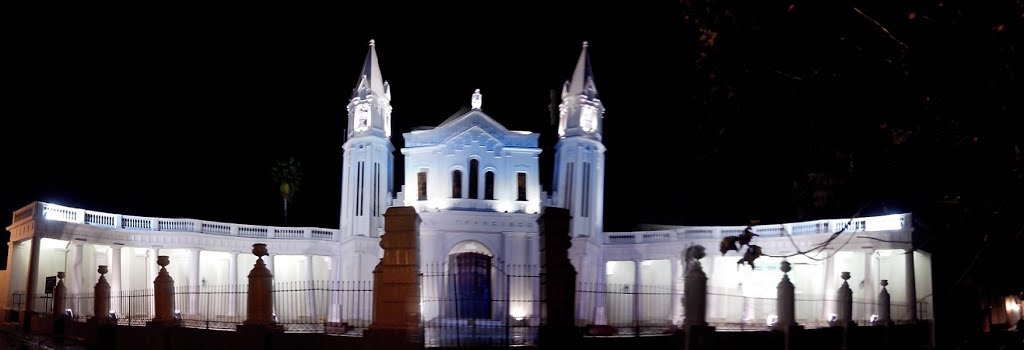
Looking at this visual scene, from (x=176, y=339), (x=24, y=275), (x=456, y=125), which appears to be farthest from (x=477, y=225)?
(x=176, y=339)

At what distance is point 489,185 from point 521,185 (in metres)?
1.48

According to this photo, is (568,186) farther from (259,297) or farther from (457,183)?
(259,297)

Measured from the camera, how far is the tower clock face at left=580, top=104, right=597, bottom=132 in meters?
46.0

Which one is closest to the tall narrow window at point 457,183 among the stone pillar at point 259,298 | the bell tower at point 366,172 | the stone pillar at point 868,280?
the bell tower at point 366,172

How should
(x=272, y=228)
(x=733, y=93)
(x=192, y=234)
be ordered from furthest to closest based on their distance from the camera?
(x=272, y=228), (x=192, y=234), (x=733, y=93)

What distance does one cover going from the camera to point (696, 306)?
1750 centimetres

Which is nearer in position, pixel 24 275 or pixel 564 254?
pixel 564 254

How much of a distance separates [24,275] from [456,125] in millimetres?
18816

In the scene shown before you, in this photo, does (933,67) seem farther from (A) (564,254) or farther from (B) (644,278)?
(B) (644,278)

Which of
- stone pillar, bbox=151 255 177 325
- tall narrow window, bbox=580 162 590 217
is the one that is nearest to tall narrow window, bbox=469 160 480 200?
tall narrow window, bbox=580 162 590 217

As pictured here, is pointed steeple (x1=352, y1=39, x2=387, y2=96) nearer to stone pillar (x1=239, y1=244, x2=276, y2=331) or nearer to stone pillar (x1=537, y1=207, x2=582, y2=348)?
stone pillar (x1=239, y1=244, x2=276, y2=331)

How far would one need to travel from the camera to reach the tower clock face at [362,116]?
150ft

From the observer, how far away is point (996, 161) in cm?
949

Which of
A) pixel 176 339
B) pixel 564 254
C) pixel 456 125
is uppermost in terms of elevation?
pixel 456 125
